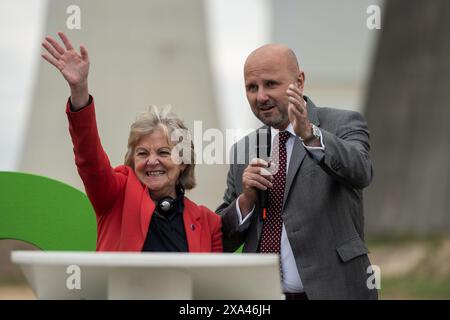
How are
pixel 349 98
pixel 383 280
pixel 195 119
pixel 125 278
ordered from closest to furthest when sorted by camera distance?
1. pixel 125 278
2. pixel 195 119
3. pixel 383 280
4. pixel 349 98

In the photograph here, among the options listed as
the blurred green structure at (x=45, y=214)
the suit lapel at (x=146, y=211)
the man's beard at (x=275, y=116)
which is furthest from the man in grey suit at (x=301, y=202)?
the blurred green structure at (x=45, y=214)

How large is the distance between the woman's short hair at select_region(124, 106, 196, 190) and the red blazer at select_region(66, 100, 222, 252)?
3.5 inches

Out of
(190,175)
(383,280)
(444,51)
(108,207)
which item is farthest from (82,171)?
(444,51)

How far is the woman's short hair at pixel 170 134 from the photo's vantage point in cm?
374

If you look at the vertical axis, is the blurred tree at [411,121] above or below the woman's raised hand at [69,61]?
above

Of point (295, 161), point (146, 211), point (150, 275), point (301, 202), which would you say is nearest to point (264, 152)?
point (295, 161)

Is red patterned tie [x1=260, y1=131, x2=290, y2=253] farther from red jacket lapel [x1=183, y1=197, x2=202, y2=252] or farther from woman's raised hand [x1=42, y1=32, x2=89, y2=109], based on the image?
woman's raised hand [x1=42, y1=32, x2=89, y2=109]

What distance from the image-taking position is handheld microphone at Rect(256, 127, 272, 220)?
3.85 m

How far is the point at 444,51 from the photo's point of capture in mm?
15070

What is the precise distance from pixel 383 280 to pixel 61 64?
30.1 ft

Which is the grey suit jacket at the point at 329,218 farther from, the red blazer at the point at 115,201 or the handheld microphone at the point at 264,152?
the red blazer at the point at 115,201

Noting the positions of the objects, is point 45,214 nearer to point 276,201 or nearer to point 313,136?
point 276,201

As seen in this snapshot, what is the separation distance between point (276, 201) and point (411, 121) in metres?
12.0
